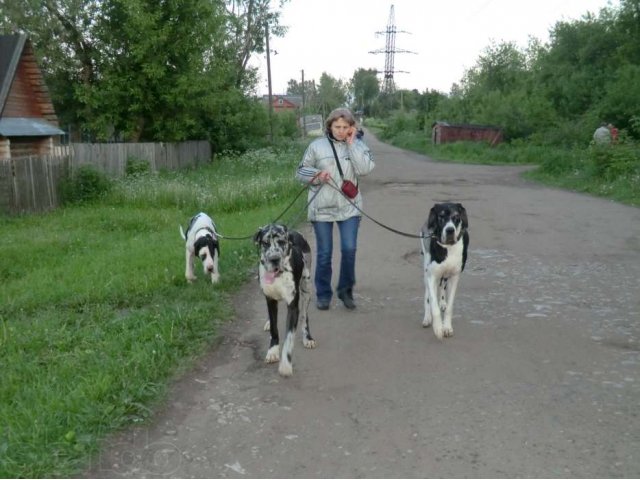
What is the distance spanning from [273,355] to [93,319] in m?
2.36

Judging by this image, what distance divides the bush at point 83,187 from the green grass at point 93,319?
185 cm

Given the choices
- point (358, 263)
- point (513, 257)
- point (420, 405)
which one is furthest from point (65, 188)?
point (420, 405)

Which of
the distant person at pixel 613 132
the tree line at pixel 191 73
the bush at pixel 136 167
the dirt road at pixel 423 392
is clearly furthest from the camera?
the tree line at pixel 191 73

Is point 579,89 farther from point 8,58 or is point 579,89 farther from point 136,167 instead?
point 8,58

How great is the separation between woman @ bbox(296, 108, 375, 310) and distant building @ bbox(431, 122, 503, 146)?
33.9 metres

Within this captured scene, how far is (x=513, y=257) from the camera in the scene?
10.1m

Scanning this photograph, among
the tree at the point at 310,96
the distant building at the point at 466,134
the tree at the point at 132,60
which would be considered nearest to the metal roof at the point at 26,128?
the tree at the point at 132,60

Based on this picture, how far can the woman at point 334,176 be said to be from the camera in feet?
22.6

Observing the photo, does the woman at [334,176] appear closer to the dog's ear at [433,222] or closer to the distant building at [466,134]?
the dog's ear at [433,222]

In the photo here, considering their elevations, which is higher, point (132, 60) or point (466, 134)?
point (132, 60)

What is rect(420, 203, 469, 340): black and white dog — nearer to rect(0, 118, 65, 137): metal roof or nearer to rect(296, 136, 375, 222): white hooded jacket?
rect(296, 136, 375, 222): white hooded jacket

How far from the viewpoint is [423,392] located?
504cm

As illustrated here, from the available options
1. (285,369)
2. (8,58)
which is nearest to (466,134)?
(8,58)

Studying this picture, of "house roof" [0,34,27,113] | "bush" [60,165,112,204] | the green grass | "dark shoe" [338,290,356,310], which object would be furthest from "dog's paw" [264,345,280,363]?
"house roof" [0,34,27,113]
